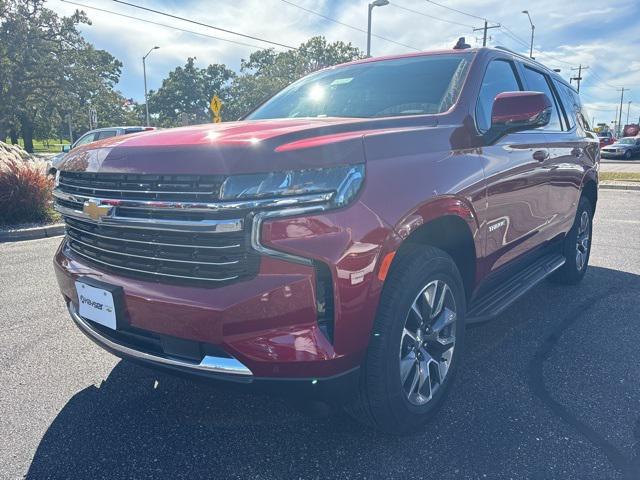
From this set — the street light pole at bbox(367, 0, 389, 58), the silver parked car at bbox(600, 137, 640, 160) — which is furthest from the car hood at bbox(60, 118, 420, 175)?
the silver parked car at bbox(600, 137, 640, 160)

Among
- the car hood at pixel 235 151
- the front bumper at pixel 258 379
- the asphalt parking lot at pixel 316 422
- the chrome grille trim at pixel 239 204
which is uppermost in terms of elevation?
the car hood at pixel 235 151

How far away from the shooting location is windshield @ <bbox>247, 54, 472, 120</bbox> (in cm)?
284

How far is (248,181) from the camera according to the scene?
A: 1.74m

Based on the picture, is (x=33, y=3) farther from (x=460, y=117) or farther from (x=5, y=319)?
(x=460, y=117)

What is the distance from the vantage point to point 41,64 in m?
33.8

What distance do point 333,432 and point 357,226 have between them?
1.11 meters

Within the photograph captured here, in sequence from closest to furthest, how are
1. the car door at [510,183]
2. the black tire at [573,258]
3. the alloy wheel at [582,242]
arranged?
the car door at [510,183]
the black tire at [573,258]
the alloy wheel at [582,242]

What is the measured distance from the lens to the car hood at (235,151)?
5.81ft

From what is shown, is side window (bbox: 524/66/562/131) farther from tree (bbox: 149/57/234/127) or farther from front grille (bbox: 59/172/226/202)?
tree (bbox: 149/57/234/127)

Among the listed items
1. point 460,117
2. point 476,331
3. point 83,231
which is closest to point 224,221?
point 83,231

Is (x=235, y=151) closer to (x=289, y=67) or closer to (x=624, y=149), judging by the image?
Answer: (x=624, y=149)

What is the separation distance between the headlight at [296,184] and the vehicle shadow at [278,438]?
31.0 inches

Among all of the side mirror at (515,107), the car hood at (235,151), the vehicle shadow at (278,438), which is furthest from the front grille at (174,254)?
the side mirror at (515,107)

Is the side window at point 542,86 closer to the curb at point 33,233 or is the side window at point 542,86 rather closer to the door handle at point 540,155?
the door handle at point 540,155
